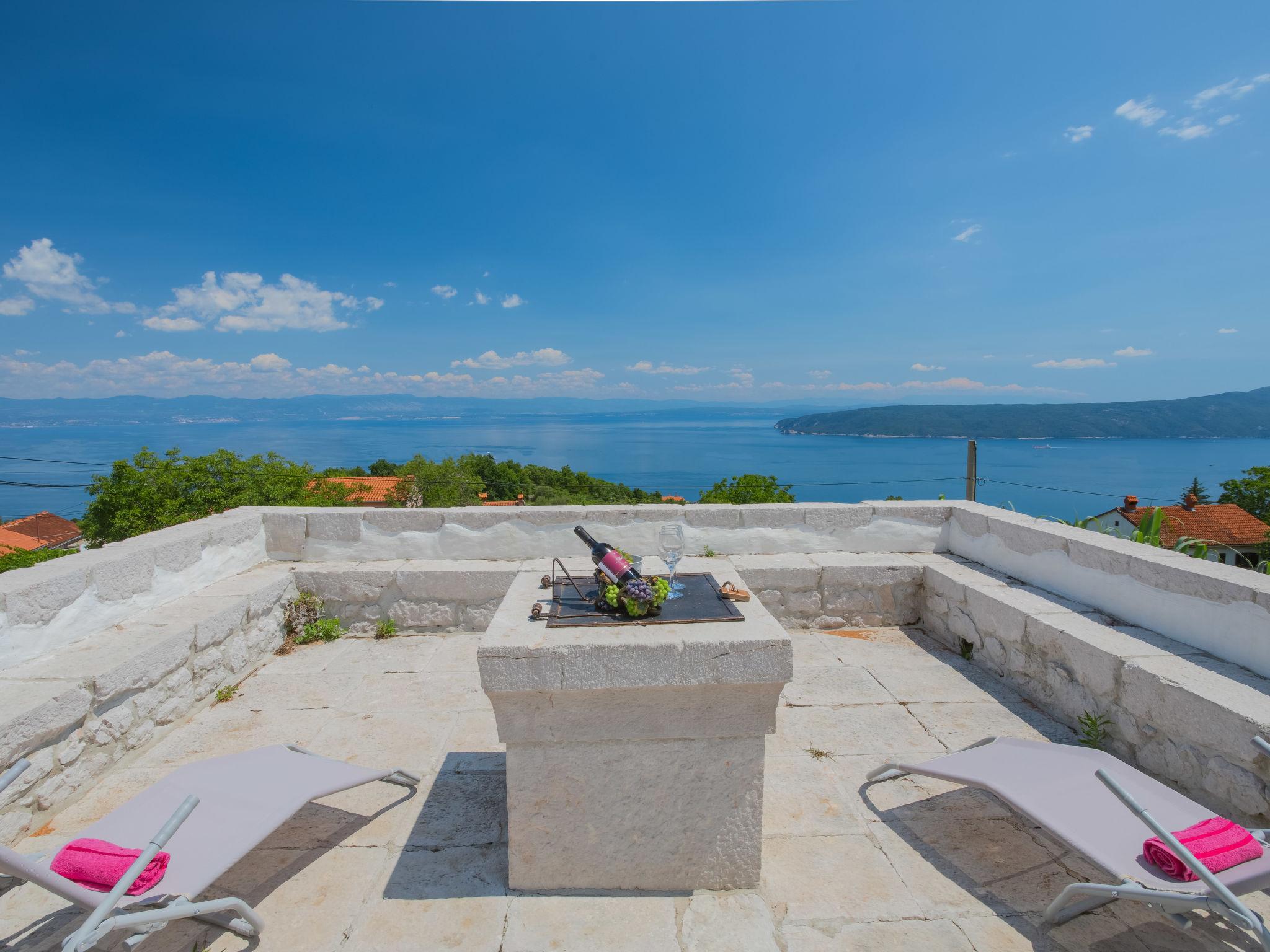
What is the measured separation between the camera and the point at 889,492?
48562 millimetres

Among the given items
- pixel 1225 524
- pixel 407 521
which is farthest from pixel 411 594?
pixel 1225 524

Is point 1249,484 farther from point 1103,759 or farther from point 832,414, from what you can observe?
point 832,414

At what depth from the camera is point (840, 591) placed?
4371mm

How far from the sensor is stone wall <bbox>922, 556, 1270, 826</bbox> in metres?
2.14

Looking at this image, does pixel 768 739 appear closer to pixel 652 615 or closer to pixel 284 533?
pixel 652 615

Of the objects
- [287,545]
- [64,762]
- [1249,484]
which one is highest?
[287,545]

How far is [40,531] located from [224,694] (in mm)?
47581

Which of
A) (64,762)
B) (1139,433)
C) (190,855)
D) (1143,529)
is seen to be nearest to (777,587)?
(1143,529)

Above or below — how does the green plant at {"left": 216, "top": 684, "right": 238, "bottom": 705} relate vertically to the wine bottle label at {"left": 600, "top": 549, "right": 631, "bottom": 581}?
below

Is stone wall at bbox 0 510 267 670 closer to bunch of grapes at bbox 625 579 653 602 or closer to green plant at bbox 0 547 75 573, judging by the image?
bunch of grapes at bbox 625 579 653 602

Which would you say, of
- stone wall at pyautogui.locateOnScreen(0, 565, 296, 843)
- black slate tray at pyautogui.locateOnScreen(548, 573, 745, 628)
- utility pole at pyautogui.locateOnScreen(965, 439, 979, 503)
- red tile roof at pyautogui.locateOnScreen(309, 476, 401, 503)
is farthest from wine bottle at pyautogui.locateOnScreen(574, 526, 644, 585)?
red tile roof at pyautogui.locateOnScreen(309, 476, 401, 503)

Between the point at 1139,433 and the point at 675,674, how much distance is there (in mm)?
89475

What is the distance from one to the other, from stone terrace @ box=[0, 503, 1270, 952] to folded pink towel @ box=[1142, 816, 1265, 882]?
0.30 meters

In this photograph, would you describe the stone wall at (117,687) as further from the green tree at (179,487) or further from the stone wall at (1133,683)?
the green tree at (179,487)
